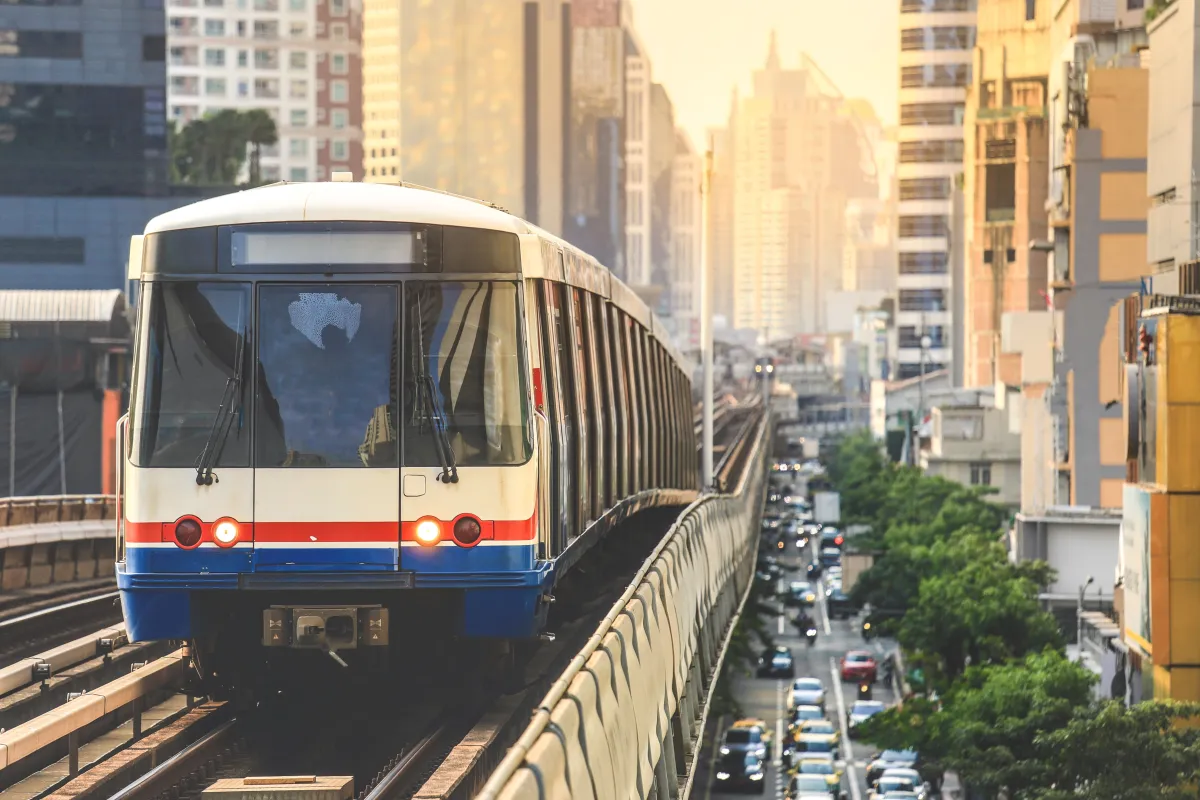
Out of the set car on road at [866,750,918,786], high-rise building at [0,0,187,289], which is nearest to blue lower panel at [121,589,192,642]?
car on road at [866,750,918,786]

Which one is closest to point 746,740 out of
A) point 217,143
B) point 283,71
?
point 217,143

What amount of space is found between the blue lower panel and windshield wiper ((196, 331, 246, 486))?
718mm

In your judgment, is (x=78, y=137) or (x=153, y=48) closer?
(x=153, y=48)

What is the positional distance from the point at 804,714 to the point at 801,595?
3150 centimetres

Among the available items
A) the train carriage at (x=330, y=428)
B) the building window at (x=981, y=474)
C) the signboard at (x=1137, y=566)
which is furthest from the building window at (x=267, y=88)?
the train carriage at (x=330, y=428)

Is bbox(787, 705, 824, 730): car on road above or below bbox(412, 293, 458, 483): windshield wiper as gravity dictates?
below

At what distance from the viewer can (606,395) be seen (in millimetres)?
18484

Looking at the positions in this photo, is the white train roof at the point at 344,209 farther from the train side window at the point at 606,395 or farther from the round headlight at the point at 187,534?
the train side window at the point at 606,395

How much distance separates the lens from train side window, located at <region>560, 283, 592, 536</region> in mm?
15625

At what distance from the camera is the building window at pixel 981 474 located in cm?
9631

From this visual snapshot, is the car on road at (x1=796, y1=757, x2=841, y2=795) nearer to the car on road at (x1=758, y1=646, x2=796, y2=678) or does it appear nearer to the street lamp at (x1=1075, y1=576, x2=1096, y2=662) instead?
the street lamp at (x1=1075, y1=576, x2=1096, y2=662)

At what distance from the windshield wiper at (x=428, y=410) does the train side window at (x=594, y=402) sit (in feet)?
11.4

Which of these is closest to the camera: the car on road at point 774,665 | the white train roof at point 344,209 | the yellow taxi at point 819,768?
the white train roof at point 344,209

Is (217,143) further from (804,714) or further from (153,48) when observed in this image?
(804,714)
